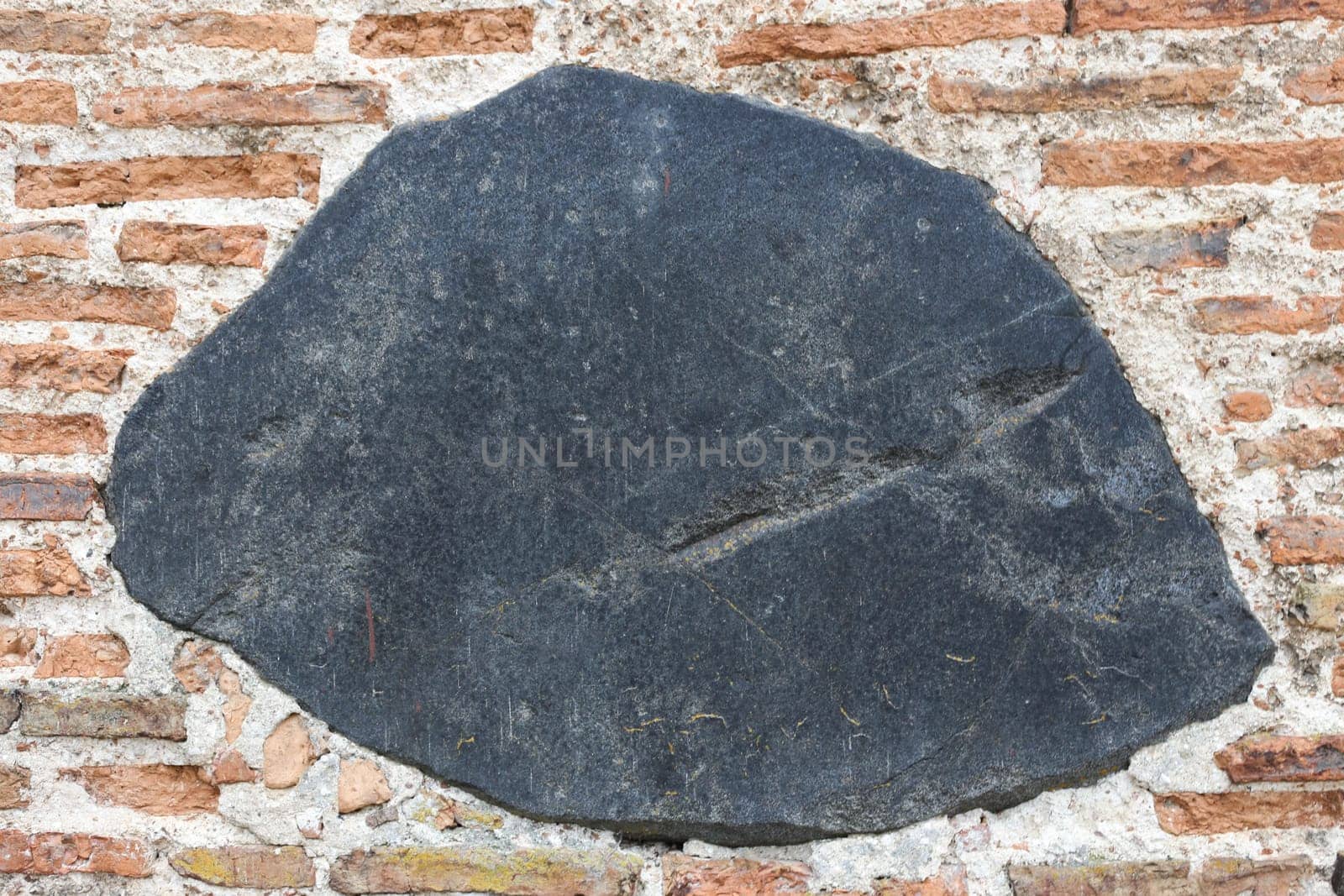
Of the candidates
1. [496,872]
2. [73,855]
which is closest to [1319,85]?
[496,872]

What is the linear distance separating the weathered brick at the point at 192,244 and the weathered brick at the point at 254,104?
0.17 metres

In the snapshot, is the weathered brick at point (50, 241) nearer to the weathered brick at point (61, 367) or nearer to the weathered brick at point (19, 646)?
the weathered brick at point (61, 367)

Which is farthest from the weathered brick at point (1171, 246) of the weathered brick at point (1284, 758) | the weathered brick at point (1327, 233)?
the weathered brick at point (1284, 758)

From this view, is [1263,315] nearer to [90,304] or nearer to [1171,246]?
[1171,246]

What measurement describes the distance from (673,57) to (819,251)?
1.28 feet

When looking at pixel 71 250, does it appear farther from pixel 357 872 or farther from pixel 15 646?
pixel 357 872

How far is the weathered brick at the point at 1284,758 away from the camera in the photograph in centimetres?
150

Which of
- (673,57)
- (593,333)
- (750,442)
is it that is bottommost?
(750,442)

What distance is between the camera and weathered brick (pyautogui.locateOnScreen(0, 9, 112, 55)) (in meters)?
1.54

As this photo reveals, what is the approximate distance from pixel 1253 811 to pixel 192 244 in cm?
194

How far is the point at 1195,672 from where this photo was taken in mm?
1490

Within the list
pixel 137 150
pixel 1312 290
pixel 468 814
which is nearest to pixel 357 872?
pixel 468 814

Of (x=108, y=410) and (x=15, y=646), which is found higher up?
(x=108, y=410)

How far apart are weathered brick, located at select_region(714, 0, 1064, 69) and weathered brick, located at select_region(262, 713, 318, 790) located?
128 cm
